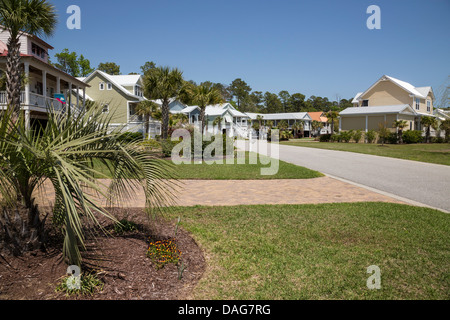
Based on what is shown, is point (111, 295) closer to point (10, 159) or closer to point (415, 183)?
point (10, 159)

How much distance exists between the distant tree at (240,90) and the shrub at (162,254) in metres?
107

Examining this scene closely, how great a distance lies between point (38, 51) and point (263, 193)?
25988mm

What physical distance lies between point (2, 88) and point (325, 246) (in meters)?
23.6

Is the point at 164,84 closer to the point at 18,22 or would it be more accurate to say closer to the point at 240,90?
the point at 18,22

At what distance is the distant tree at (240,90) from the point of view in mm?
110438

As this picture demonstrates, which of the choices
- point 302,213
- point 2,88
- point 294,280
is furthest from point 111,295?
point 2,88

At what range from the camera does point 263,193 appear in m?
9.63

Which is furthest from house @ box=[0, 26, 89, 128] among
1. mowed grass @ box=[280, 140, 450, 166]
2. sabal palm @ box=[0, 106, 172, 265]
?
mowed grass @ box=[280, 140, 450, 166]

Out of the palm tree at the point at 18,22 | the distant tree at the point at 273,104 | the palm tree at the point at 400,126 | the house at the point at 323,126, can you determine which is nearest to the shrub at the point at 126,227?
the palm tree at the point at 18,22

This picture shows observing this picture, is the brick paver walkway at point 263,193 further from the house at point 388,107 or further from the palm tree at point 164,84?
the house at point 388,107

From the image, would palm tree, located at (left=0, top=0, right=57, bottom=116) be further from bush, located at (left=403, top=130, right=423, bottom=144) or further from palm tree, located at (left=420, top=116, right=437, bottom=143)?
palm tree, located at (left=420, top=116, right=437, bottom=143)

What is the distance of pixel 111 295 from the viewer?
3.55 meters

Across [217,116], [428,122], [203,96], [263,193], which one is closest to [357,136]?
[428,122]

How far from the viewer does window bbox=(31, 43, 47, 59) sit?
25819 millimetres
